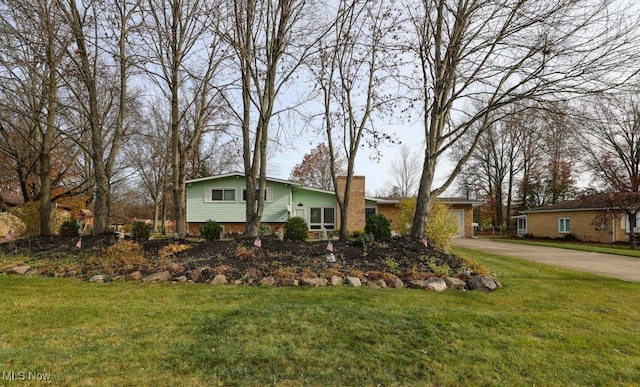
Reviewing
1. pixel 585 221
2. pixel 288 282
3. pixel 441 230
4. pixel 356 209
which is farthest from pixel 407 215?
pixel 585 221

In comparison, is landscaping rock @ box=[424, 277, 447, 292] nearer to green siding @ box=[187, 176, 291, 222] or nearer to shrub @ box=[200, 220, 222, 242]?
shrub @ box=[200, 220, 222, 242]

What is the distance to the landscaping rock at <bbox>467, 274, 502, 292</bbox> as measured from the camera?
6246 millimetres

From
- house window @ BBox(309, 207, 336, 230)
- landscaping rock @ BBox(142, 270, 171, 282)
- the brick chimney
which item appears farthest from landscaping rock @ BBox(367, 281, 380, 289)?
house window @ BBox(309, 207, 336, 230)

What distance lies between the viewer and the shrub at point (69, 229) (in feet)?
37.9

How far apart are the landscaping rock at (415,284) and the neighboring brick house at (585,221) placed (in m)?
20.2

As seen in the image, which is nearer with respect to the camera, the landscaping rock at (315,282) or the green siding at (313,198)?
the landscaping rock at (315,282)

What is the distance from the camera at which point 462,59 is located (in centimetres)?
911

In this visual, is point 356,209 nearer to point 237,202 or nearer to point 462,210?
point 237,202

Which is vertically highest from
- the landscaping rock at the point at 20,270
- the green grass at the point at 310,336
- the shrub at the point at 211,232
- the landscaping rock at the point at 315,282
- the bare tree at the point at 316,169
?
the bare tree at the point at 316,169

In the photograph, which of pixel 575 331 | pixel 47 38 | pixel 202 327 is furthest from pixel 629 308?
pixel 47 38

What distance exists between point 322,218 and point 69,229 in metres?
12.5

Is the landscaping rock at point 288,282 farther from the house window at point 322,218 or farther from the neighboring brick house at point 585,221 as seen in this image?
the neighboring brick house at point 585,221

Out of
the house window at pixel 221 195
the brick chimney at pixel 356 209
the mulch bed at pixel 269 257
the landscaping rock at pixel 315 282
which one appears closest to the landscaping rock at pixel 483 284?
the mulch bed at pixel 269 257

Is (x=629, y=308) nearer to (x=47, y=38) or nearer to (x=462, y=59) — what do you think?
(x=462, y=59)
